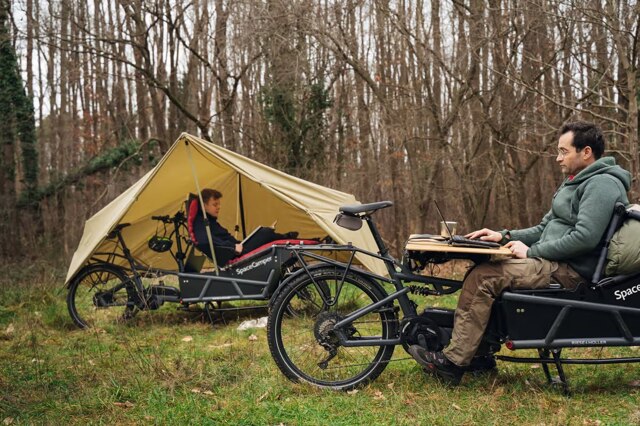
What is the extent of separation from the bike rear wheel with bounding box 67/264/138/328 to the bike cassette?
3.89 meters

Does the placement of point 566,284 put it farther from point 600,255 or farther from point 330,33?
point 330,33

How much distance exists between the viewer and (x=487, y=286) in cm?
381

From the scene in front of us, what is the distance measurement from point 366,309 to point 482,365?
2.96ft

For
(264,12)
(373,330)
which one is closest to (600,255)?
(373,330)

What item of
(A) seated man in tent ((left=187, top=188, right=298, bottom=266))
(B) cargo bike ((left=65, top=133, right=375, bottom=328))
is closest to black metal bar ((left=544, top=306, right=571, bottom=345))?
(B) cargo bike ((left=65, top=133, right=375, bottom=328))

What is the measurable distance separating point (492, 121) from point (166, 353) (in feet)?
25.9

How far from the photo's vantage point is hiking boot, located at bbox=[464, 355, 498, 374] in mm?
4164

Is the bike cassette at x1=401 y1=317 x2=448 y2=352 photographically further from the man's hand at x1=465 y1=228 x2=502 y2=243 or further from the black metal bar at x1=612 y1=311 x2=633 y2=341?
the black metal bar at x1=612 y1=311 x2=633 y2=341

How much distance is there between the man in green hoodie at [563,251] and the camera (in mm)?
3680

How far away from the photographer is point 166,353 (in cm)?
549

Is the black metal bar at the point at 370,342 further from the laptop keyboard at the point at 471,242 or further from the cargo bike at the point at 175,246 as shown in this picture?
the cargo bike at the point at 175,246

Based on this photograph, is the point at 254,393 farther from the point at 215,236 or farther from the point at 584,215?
the point at 215,236

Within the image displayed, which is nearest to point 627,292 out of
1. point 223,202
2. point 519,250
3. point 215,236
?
point 519,250

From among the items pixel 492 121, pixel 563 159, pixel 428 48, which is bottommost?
pixel 563 159
